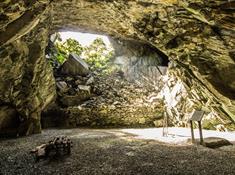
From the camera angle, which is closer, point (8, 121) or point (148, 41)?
point (148, 41)

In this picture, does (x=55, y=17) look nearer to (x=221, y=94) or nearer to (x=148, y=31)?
(x=148, y=31)

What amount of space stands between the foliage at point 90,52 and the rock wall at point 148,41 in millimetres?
5491

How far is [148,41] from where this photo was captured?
431 inches

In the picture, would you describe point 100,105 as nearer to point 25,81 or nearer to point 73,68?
point 73,68

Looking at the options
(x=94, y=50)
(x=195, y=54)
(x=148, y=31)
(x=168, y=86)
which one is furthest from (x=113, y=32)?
(x=195, y=54)

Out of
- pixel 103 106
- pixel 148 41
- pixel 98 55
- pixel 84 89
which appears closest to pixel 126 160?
pixel 148 41

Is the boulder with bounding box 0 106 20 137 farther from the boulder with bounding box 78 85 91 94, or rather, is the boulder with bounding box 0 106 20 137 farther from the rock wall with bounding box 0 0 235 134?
the boulder with bounding box 78 85 91 94

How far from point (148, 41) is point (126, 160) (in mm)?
5320

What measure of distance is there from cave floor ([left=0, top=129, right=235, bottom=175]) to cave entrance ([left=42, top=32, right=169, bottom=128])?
6.47 meters

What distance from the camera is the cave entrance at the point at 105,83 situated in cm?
1739

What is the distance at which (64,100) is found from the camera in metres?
17.5

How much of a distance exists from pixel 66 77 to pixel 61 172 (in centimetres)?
1281

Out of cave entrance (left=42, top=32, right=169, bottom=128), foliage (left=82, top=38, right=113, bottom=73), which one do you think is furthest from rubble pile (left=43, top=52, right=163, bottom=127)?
foliage (left=82, top=38, right=113, bottom=73)

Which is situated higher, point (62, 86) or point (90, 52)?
point (90, 52)
